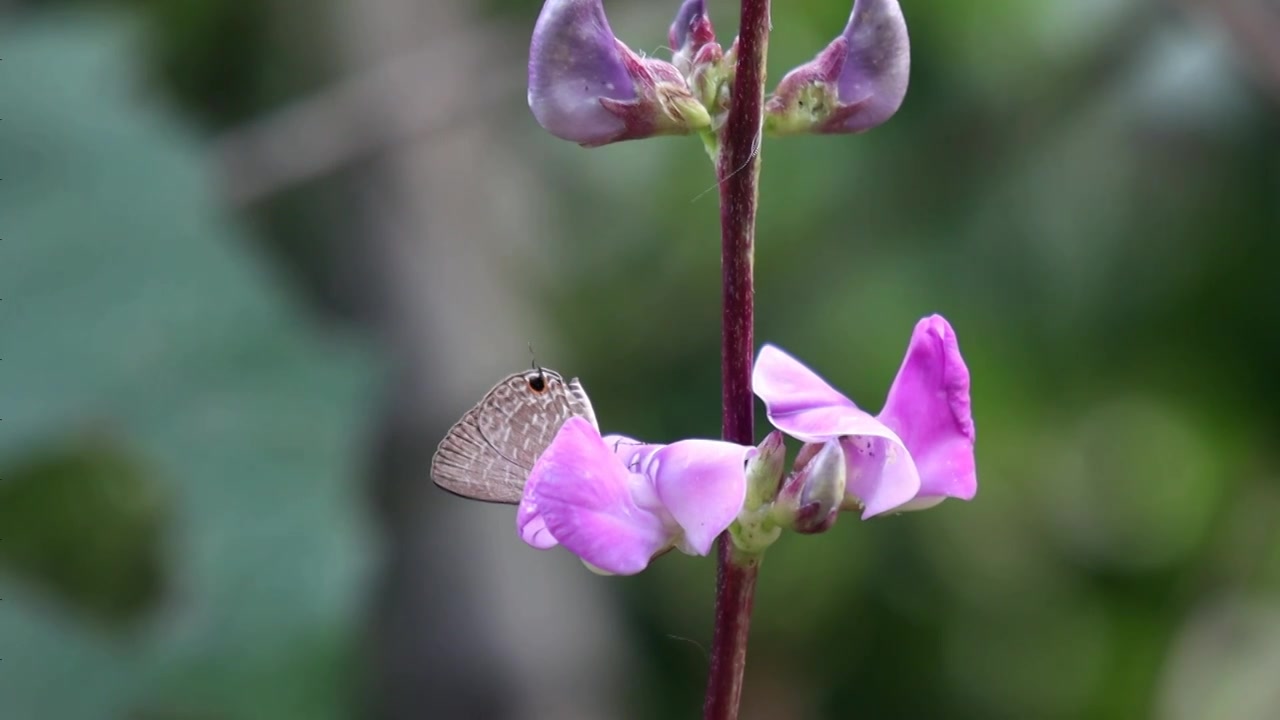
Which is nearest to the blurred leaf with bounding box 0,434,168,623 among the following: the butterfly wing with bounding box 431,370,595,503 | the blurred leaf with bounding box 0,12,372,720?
the blurred leaf with bounding box 0,12,372,720

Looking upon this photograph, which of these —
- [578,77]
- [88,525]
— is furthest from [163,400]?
[578,77]

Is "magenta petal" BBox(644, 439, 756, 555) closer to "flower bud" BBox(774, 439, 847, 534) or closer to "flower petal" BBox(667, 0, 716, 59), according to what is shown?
"flower bud" BBox(774, 439, 847, 534)

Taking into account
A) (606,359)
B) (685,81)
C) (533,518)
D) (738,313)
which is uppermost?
(685,81)

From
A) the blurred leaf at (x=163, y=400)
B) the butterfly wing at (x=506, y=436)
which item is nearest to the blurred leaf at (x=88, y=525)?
the blurred leaf at (x=163, y=400)

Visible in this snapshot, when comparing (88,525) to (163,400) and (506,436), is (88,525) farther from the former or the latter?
(506,436)

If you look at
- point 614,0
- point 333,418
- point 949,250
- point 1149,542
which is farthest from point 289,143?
point 1149,542

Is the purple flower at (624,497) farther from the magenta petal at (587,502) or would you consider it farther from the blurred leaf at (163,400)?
the blurred leaf at (163,400)

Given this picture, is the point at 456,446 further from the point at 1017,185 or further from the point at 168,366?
the point at 1017,185
